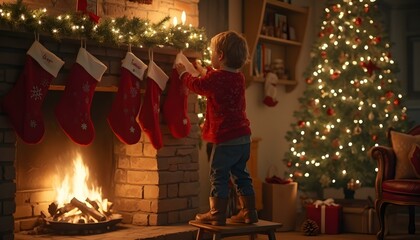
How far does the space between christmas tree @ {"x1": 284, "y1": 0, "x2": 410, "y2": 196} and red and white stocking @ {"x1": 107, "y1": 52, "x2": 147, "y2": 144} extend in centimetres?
243

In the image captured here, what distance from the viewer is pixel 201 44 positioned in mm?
5352

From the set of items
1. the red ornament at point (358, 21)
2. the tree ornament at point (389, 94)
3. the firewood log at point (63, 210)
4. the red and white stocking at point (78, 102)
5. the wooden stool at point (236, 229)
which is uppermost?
the red ornament at point (358, 21)

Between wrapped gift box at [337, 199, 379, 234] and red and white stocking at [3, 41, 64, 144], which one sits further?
wrapped gift box at [337, 199, 379, 234]

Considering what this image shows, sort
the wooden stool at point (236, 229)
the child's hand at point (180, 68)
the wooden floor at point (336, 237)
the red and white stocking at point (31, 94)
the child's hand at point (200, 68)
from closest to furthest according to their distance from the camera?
the wooden stool at point (236, 229), the red and white stocking at point (31, 94), the child's hand at point (180, 68), the child's hand at point (200, 68), the wooden floor at point (336, 237)

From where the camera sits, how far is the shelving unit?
6598 mm

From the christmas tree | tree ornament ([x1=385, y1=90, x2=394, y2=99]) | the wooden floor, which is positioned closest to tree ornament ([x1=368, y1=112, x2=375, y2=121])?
the christmas tree

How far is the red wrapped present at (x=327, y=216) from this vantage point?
608 cm

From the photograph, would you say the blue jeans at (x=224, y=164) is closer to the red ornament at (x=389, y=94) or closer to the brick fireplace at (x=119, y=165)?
the brick fireplace at (x=119, y=165)

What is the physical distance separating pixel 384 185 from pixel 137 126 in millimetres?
1923

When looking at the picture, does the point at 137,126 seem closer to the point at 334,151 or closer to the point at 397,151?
the point at 397,151

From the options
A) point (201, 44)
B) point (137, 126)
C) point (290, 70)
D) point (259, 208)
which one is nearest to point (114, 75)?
point (137, 126)

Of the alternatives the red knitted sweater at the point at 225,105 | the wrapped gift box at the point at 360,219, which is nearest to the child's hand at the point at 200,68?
the red knitted sweater at the point at 225,105

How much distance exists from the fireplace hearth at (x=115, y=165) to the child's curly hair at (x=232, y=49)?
0.90 meters

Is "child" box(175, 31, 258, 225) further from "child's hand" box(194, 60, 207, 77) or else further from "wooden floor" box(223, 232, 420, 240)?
"wooden floor" box(223, 232, 420, 240)
